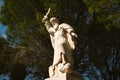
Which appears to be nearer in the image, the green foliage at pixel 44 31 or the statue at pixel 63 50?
the statue at pixel 63 50

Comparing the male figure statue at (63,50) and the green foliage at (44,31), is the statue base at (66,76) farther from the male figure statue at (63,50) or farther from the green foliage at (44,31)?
the green foliage at (44,31)

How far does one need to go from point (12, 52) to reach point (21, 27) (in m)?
1.31

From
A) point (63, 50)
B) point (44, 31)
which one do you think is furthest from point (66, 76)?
point (44, 31)

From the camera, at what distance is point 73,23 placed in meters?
14.9

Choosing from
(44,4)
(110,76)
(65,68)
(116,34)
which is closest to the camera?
(65,68)

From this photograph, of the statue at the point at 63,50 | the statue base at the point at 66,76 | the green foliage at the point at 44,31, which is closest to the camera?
the statue base at the point at 66,76

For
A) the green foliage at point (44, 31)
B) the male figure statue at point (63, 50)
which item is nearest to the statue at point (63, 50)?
the male figure statue at point (63, 50)

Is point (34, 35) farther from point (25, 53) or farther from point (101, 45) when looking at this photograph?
point (101, 45)

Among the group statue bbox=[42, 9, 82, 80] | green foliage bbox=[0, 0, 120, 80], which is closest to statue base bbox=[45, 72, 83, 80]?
statue bbox=[42, 9, 82, 80]

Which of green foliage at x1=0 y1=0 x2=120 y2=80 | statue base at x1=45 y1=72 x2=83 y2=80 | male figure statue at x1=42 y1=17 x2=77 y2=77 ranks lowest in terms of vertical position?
statue base at x1=45 y1=72 x2=83 y2=80

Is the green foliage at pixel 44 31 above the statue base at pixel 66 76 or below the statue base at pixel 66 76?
above

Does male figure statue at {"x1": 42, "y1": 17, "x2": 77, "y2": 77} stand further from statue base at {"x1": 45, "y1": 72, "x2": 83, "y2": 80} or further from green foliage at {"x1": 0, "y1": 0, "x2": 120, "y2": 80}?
green foliage at {"x1": 0, "y1": 0, "x2": 120, "y2": 80}

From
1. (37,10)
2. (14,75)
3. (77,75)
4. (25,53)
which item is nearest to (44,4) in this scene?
(37,10)

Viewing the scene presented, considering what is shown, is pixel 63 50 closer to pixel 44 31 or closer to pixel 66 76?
pixel 66 76
